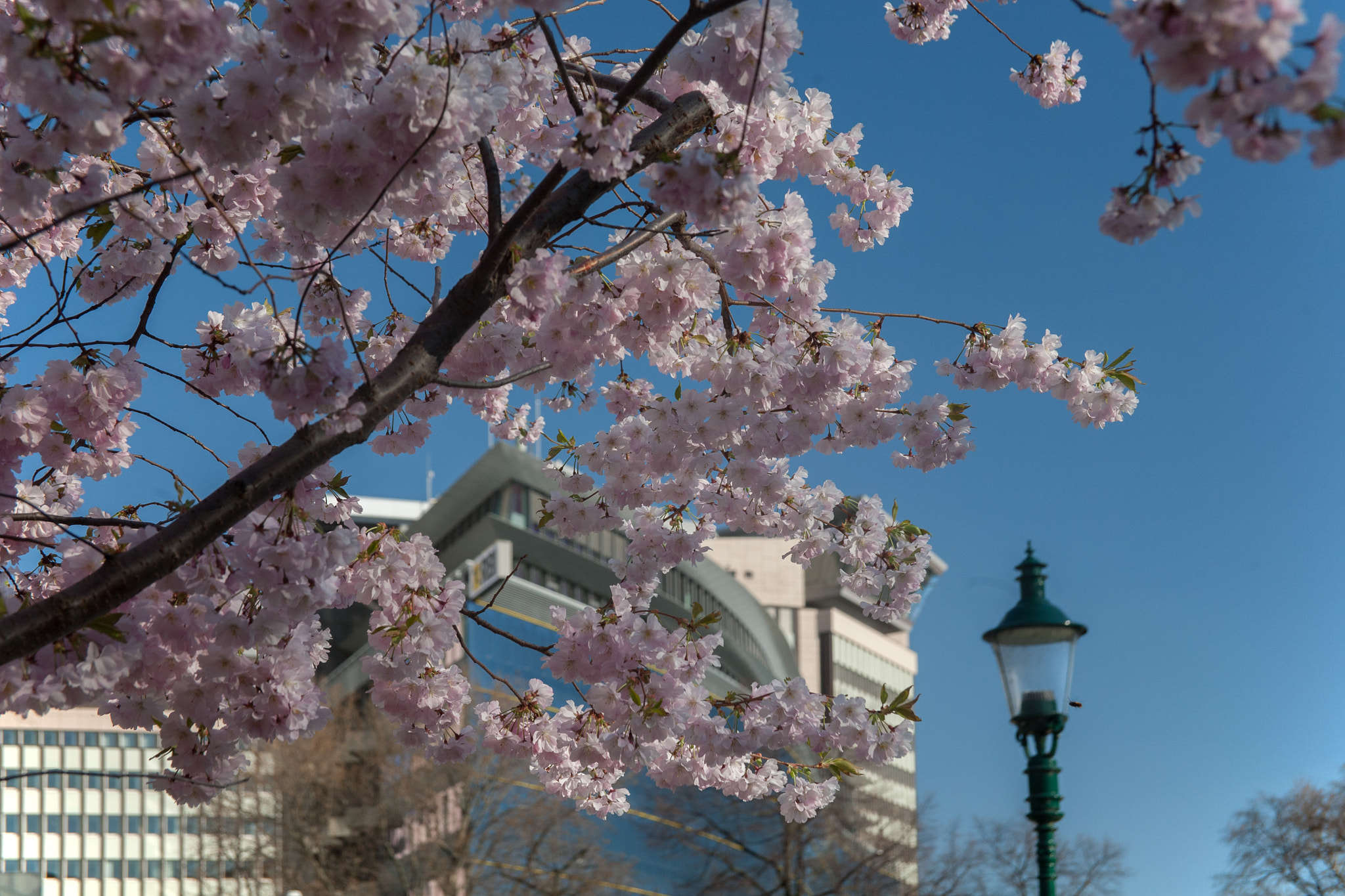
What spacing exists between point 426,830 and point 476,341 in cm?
2608

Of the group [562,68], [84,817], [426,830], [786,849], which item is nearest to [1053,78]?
Answer: [562,68]

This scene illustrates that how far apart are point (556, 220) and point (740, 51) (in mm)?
821

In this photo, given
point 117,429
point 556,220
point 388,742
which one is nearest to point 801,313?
point 556,220

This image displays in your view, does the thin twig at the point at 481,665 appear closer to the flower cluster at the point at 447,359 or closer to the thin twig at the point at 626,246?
the flower cluster at the point at 447,359

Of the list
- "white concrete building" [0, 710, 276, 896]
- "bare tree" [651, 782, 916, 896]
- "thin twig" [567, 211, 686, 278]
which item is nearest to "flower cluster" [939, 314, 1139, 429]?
"thin twig" [567, 211, 686, 278]

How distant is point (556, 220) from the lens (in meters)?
3.91

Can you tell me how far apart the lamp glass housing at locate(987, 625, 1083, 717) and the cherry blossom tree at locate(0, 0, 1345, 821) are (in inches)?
83.0

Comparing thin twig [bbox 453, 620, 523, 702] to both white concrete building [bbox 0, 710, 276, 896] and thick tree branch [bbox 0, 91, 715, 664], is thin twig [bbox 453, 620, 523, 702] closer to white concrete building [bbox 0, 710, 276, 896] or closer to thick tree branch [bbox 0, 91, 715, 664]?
thick tree branch [bbox 0, 91, 715, 664]

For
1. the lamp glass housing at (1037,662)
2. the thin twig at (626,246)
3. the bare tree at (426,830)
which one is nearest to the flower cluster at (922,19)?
the thin twig at (626,246)

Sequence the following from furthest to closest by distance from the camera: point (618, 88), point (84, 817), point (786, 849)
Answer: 1. point (84, 817)
2. point (786, 849)
3. point (618, 88)

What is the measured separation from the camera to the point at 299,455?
10.9 ft

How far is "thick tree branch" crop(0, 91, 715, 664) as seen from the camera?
10.3 feet

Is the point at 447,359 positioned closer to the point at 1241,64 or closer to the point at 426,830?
the point at 1241,64

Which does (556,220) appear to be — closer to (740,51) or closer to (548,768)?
(740,51)
